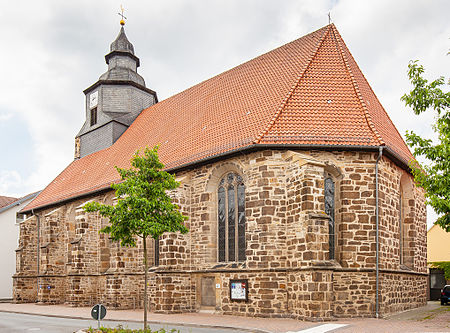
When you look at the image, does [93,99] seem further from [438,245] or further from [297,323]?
[438,245]

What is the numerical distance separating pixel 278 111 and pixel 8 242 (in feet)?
86.3

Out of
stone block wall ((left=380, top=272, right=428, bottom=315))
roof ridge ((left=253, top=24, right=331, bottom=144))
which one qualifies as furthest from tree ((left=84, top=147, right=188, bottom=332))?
stone block wall ((left=380, top=272, right=428, bottom=315))

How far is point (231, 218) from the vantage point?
1677cm

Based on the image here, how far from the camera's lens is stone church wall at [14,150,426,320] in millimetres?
13961

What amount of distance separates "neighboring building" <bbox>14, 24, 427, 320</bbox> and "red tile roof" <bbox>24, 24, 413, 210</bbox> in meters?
0.06

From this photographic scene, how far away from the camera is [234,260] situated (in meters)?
16.5

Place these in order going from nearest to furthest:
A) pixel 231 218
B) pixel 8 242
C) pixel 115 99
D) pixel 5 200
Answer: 1. pixel 231 218
2. pixel 115 99
3. pixel 8 242
4. pixel 5 200

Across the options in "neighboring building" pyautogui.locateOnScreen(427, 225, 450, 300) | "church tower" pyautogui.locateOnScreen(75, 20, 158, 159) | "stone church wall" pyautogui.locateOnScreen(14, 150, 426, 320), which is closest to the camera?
"stone church wall" pyautogui.locateOnScreen(14, 150, 426, 320)

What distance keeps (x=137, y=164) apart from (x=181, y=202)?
542cm

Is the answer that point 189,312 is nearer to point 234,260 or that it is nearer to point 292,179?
point 234,260

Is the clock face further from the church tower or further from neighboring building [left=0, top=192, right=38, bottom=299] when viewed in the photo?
neighboring building [left=0, top=192, right=38, bottom=299]

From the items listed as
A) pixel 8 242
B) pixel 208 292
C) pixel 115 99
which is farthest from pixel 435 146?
pixel 8 242

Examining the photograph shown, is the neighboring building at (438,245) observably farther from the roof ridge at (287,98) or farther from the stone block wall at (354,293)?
the stone block wall at (354,293)

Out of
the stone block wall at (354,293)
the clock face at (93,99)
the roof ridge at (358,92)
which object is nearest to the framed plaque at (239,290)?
the stone block wall at (354,293)
